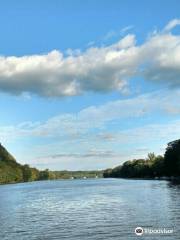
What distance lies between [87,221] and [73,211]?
14015 millimetres

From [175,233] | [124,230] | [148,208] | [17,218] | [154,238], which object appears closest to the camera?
[154,238]

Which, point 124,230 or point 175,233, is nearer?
point 175,233

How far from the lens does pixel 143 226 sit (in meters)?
51.2

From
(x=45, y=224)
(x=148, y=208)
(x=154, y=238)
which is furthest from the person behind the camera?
(x=148, y=208)

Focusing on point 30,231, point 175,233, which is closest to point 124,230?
point 175,233

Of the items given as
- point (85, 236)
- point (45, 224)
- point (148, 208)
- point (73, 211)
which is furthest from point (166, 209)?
point (85, 236)

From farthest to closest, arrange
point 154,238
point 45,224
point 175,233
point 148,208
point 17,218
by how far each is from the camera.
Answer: point 148,208 < point 17,218 < point 45,224 < point 175,233 < point 154,238

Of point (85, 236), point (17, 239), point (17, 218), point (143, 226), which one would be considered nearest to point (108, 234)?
point (85, 236)

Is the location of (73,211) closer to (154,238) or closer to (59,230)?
(59,230)

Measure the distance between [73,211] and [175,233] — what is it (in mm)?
27142

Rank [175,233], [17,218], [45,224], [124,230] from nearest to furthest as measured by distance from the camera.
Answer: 1. [175,233]
2. [124,230]
3. [45,224]
4. [17,218]

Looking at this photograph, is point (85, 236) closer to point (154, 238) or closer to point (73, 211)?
point (154, 238)

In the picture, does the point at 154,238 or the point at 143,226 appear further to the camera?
the point at 143,226

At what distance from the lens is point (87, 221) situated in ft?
186
